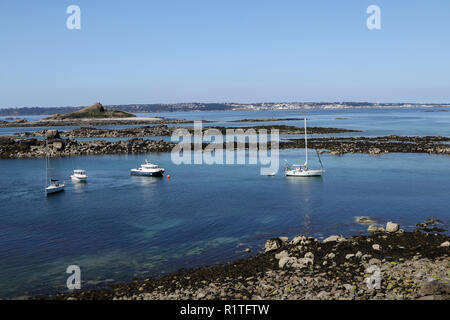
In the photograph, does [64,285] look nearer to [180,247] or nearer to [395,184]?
[180,247]

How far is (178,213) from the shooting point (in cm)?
3581

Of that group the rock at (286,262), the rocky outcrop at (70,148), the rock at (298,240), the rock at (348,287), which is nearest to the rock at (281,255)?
the rock at (286,262)

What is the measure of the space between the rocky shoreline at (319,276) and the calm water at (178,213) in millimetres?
2088

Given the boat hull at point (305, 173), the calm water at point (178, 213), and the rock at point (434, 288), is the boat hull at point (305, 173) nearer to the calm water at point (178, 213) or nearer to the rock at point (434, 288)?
the calm water at point (178, 213)

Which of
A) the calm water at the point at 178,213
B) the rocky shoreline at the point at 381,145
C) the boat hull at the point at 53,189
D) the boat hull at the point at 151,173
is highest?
the rocky shoreline at the point at 381,145

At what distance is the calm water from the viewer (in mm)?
24094

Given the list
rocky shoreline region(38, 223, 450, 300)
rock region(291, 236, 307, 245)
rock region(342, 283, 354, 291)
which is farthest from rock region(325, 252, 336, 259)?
rock region(342, 283, 354, 291)

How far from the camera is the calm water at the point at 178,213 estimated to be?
79.0 feet

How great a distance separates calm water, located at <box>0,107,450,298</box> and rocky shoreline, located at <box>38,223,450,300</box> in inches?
82.2

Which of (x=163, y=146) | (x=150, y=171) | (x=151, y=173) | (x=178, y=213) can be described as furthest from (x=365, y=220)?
(x=163, y=146)

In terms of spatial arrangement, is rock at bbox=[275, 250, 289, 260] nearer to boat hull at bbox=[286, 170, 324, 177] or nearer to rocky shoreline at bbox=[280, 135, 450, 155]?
boat hull at bbox=[286, 170, 324, 177]

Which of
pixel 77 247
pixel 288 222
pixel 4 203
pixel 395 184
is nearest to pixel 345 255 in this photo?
pixel 288 222

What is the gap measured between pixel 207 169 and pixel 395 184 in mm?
27860

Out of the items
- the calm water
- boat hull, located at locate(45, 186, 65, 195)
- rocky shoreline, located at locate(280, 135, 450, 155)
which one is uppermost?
rocky shoreline, located at locate(280, 135, 450, 155)
